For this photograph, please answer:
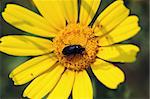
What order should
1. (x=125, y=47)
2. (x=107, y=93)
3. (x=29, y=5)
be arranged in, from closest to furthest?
(x=125, y=47)
(x=107, y=93)
(x=29, y=5)

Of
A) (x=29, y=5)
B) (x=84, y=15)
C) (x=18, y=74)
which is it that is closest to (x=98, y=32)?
(x=84, y=15)

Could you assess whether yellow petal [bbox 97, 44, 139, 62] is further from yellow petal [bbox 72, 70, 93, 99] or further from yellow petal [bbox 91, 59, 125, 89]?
yellow petal [bbox 72, 70, 93, 99]

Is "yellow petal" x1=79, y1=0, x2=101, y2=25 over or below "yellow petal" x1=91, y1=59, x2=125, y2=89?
over

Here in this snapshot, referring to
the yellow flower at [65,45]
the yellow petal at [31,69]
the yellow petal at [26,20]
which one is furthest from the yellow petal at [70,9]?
the yellow petal at [31,69]

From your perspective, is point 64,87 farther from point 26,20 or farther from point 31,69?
point 26,20

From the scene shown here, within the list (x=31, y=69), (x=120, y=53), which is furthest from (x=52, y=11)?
(x=120, y=53)

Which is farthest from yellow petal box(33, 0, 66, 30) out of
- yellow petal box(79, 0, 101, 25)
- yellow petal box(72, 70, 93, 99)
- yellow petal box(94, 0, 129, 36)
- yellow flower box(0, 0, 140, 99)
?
yellow petal box(72, 70, 93, 99)

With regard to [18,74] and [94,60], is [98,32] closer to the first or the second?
[94,60]
